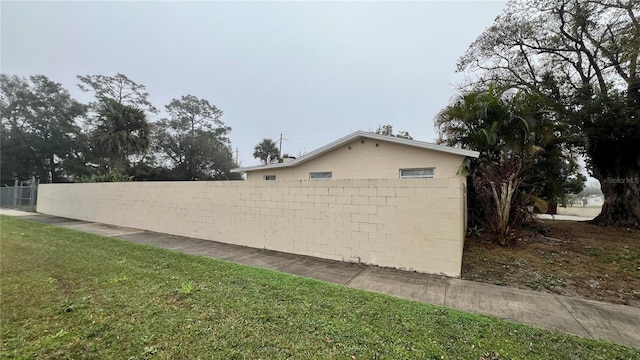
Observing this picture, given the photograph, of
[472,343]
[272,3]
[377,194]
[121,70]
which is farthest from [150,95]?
[472,343]

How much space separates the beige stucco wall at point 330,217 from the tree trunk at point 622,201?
10836mm

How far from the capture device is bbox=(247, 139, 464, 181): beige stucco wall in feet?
29.0

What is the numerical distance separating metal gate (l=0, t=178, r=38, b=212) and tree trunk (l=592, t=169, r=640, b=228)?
98.9 feet

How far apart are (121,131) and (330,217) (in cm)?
2066

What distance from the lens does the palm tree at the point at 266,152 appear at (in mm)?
31453

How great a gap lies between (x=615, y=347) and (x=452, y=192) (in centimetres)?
266

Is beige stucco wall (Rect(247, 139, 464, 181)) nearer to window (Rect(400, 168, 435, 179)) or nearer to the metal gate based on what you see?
window (Rect(400, 168, 435, 179))

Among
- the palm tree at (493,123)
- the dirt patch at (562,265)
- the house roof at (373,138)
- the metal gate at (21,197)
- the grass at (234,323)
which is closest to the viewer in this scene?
the grass at (234,323)

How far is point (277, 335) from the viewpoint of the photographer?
2615 millimetres

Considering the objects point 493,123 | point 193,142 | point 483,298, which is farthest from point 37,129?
point 483,298

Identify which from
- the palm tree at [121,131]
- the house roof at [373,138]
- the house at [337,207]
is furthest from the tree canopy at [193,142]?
the house roof at [373,138]

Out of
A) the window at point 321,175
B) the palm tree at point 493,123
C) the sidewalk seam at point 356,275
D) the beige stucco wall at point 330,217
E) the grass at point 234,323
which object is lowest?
the sidewalk seam at point 356,275

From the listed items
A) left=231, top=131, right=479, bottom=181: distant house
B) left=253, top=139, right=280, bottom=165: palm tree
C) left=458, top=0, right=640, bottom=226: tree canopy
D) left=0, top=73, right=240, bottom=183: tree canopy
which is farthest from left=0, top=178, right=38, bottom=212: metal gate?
left=458, top=0, right=640, bottom=226: tree canopy

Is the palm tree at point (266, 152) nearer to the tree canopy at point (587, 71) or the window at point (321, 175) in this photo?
the window at point (321, 175)
